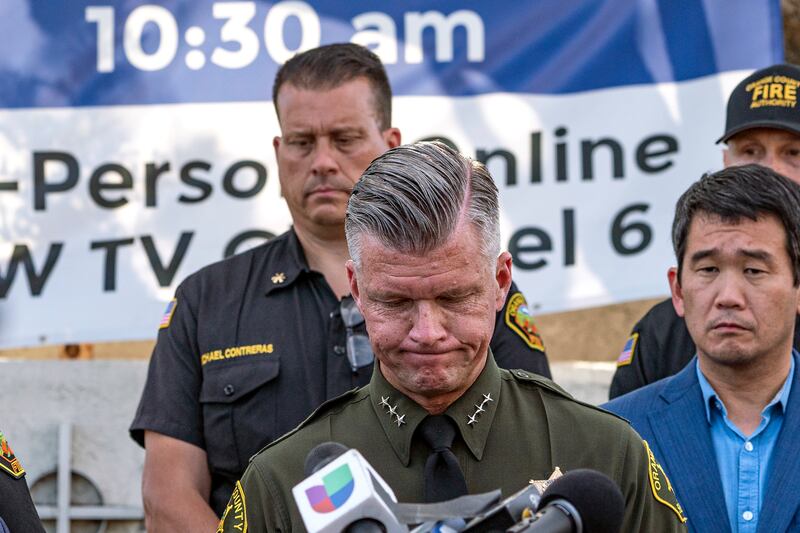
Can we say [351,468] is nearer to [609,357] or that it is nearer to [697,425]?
[697,425]

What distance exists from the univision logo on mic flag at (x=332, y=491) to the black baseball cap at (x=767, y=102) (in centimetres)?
280

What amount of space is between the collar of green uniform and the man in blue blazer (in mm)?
1032

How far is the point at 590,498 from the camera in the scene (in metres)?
1.87

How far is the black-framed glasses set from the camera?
362 cm

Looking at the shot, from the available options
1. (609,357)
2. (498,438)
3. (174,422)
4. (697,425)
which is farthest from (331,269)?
(609,357)

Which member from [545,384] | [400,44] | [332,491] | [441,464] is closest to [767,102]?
[400,44]

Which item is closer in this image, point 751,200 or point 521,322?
point 751,200

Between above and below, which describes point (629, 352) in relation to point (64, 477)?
above

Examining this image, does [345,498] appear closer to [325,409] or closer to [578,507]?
[578,507]

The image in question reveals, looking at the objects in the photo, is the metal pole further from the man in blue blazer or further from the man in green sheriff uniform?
the man in green sheriff uniform

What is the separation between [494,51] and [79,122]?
162cm

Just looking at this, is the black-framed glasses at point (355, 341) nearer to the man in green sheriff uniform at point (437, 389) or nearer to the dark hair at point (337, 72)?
the dark hair at point (337, 72)

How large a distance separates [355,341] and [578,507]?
184 cm

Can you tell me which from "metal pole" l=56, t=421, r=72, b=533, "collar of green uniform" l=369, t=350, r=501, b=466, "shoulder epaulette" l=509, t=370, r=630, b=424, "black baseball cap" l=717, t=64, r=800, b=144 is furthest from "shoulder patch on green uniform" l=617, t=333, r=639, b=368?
"metal pole" l=56, t=421, r=72, b=533
